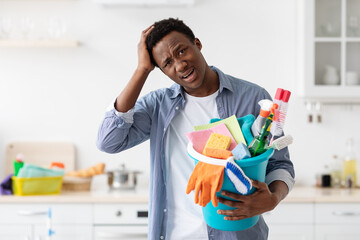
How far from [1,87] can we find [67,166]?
670mm

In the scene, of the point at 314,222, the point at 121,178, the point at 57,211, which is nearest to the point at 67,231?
the point at 57,211

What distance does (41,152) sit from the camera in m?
3.27

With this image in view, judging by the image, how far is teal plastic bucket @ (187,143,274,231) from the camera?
47.2 inches

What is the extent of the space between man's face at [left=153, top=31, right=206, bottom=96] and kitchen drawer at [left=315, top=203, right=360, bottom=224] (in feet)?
5.37

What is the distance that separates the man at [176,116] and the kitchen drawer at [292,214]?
1.33 meters

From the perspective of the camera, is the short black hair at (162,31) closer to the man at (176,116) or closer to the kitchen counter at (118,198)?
the man at (176,116)

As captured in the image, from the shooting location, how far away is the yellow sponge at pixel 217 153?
3.95 feet

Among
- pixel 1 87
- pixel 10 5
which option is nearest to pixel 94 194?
pixel 1 87

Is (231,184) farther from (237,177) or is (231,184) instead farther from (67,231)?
(67,231)

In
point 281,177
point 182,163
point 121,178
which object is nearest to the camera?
point 281,177

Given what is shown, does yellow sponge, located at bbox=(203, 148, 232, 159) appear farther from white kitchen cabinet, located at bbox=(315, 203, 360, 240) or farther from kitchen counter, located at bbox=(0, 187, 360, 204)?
white kitchen cabinet, located at bbox=(315, 203, 360, 240)

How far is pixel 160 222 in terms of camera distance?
4.94ft

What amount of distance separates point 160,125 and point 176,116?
55mm

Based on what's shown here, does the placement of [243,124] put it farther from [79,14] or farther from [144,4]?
[79,14]
